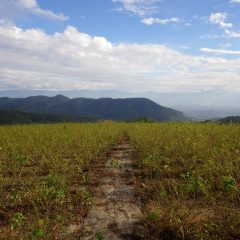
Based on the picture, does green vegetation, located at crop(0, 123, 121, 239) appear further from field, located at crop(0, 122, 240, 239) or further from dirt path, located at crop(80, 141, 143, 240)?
dirt path, located at crop(80, 141, 143, 240)

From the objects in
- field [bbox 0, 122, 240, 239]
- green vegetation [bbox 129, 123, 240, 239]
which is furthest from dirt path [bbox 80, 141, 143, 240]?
green vegetation [bbox 129, 123, 240, 239]

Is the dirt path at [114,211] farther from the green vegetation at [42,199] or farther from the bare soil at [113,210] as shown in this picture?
the green vegetation at [42,199]

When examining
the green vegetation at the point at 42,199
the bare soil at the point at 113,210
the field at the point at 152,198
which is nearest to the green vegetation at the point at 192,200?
the field at the point at 152,198

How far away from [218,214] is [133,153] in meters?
9.23

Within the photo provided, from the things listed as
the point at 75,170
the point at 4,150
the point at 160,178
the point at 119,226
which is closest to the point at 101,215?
the point at 119,226

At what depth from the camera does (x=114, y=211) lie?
25.3ft

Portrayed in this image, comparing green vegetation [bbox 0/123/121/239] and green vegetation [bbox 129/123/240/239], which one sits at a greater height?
green vegetation [bbox 129/123/240/239]

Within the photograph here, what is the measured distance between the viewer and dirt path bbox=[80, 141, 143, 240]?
6.43 meters

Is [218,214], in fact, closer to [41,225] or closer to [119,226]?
[119,226]

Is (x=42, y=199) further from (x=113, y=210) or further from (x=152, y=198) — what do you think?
(x=152, y=198)

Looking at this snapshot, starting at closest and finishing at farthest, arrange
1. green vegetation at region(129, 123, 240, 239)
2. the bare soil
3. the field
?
1. green vegetation at region(129, 123, 240, 239)
2. the field
3. the bare soil

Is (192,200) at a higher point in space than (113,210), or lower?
higher

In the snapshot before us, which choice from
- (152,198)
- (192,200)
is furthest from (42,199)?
(192,200)

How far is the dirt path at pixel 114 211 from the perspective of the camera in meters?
6.43
